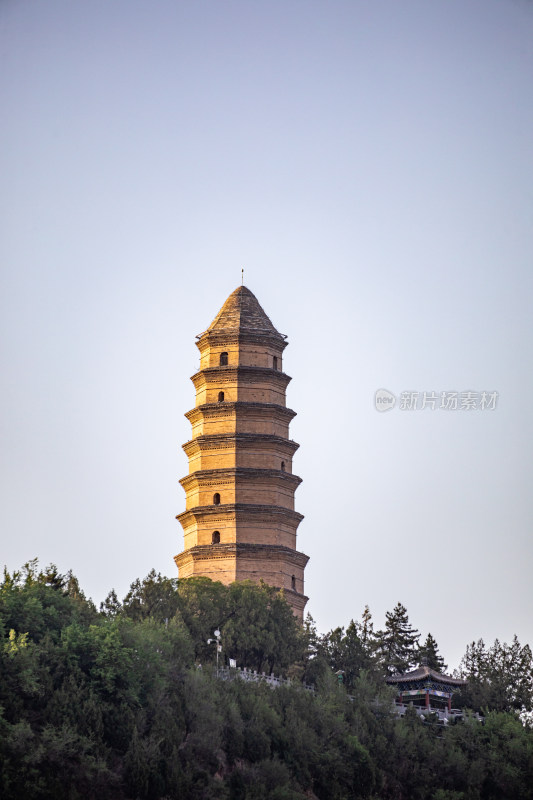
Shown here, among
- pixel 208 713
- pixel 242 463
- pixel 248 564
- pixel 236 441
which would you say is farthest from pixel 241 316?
pixel 208 713

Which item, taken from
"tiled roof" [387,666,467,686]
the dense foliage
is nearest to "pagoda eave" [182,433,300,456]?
the dense foliage

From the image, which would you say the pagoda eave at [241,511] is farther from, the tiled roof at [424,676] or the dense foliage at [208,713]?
the tiled roof at [424,676]

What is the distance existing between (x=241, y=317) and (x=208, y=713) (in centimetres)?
2524

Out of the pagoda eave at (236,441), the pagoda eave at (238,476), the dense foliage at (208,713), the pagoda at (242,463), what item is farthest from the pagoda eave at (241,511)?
the dense foliage at (208,713)

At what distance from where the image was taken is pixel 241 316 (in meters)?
67.6

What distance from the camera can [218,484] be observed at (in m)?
64.1

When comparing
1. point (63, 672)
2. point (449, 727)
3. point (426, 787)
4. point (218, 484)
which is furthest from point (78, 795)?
point (218, 484)

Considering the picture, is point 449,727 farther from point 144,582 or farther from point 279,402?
point 279,402

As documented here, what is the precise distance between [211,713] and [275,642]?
9.88 meters

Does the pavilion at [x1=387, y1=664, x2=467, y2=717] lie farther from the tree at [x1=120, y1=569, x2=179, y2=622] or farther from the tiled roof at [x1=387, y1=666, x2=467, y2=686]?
the tree at [x1=120, y1=569, x2=179, y2=622]

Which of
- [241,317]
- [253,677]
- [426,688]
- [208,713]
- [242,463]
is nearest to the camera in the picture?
[208,713]

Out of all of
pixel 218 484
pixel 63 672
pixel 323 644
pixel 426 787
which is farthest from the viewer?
pixel 218 484

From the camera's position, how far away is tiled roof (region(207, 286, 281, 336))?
6732cm

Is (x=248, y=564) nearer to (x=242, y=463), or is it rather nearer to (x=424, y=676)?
(x=242, y=463)
